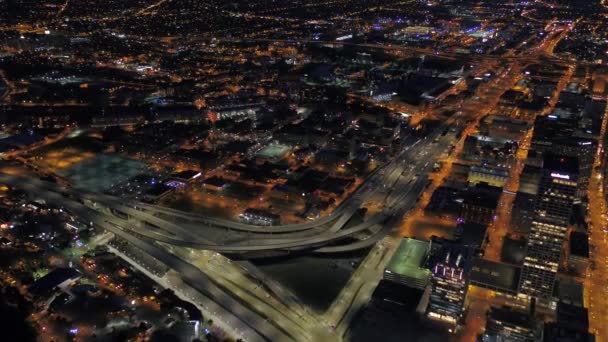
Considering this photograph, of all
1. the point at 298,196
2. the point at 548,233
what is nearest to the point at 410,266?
the point at 548,233

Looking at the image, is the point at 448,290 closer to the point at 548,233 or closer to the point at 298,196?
the point at 548,233

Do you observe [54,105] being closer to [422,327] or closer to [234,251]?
[234,251]

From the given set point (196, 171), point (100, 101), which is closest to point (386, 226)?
point (196, 171)

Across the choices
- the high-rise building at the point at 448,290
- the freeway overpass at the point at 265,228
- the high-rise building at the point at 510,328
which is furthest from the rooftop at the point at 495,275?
the freeway overpass at the point at 265,228

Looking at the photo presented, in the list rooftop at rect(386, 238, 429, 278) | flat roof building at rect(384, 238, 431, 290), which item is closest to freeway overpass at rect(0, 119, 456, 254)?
rooftop at rect(386, 238, 429, 278)

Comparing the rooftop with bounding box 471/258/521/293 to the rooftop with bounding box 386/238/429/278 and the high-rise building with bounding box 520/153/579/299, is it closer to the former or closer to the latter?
the high-rise building with bounding box 520/153/579/299

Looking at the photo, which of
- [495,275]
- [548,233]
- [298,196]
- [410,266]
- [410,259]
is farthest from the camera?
[298,196]
